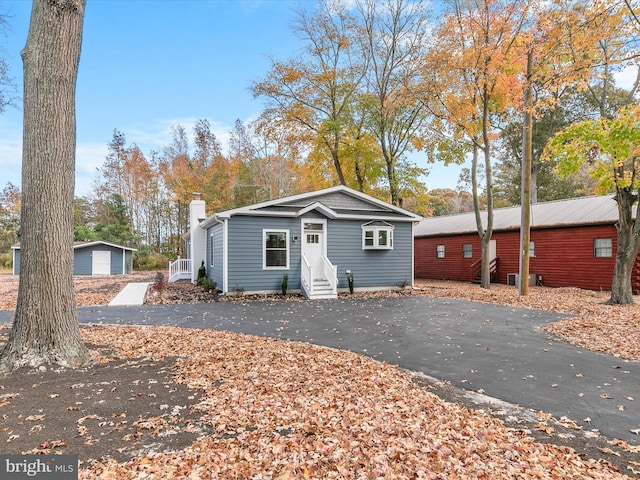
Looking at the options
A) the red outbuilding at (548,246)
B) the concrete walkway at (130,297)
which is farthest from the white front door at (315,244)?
the red outbuilding at (548,246)

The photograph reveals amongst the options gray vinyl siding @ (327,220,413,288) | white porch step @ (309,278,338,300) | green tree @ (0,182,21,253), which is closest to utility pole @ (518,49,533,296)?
gray vinyl siding @ (327,220,413,288)

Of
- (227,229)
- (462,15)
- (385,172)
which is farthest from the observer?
(385,172)

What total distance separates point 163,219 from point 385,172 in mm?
20297

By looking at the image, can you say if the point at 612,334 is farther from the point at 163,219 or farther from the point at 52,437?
the point at 163,219

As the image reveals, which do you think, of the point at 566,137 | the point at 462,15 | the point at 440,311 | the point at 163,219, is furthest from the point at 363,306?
the point at 163,219

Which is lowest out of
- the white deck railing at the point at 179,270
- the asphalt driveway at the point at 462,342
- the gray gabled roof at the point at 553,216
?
the asphalt driveway at the point at 462,342

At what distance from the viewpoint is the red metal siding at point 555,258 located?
14.7 metres

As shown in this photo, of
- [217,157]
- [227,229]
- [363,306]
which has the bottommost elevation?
[363,306]

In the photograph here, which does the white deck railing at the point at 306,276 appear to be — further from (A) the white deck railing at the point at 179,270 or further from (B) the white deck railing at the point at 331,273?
(A) the white deck railing at the point at 179,270

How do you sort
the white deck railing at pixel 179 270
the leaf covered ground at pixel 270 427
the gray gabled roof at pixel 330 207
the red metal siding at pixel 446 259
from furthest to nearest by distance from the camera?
the red metal siding at pixel 446 259
the white deck railing at pixel 179 270
the gray gabled roof at pixel 330 207
the leaf covered ground at pixel 270 427

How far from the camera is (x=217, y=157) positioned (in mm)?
31156

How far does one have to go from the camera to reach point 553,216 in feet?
56.1

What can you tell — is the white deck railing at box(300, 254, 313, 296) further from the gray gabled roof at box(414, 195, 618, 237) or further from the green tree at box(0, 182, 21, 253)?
the green tree at box(0, 182, 21, 253)

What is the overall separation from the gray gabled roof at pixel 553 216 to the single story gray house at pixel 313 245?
20.1 feet
